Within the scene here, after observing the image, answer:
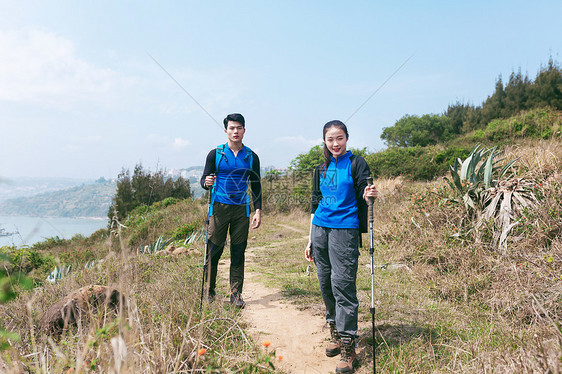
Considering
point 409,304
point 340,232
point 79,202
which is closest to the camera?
point 340,232

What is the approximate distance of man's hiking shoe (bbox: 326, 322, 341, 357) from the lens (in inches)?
122

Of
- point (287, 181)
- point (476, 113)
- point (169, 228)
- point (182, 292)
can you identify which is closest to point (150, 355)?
point (182, 292)

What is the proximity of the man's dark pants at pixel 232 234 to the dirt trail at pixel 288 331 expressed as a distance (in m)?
0.46

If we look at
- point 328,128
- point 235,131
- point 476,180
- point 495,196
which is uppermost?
point 235,131

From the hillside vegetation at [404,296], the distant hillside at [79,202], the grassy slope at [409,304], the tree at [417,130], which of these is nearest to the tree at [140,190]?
the distant hillside at [79,202]

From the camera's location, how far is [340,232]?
2.95m

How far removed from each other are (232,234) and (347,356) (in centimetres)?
207

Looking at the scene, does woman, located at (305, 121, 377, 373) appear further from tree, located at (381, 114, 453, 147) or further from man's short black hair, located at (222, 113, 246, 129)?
tree, located at (381, 114, 453, 147)

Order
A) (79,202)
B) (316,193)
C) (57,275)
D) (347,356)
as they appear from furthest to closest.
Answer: (79,202), (57,275), (316,193), (347,356)

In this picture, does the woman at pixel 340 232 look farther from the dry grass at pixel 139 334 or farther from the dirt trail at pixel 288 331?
the dry grass at pixel 139 334

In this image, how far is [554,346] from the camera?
7.32ft

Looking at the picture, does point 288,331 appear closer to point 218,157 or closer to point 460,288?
point 218,157

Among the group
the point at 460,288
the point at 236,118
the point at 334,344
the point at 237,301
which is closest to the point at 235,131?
the point at 236,118

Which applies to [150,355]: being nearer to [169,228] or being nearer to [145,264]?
[145,264]
